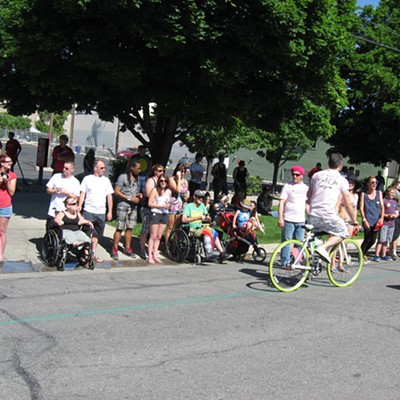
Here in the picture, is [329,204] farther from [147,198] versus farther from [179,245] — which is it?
[147,198]

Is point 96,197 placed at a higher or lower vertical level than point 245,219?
higher

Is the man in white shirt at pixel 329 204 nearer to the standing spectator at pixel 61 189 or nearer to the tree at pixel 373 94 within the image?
the standing spectator at pixel 61 189

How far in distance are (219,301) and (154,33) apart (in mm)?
6039

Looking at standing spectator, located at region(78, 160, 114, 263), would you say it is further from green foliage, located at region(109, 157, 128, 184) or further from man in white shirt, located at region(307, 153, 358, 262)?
green foliage, located at region(109, 157, 128, 184)

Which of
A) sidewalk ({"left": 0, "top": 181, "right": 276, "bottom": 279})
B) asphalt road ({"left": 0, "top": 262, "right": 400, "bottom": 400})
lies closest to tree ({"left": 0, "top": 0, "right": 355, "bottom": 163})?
sidewalk ({"left": 0, "top": 181, "right": 276, "bottom": 279})

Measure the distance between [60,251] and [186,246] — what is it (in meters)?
2.50

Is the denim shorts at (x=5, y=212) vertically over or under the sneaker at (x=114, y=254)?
over

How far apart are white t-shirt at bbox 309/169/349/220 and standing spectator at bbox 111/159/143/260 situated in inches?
140

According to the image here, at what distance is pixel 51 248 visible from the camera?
9219mm

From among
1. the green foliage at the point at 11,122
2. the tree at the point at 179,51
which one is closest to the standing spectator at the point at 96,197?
the tree at the point at 179,51

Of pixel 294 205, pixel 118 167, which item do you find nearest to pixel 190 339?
pixel 294 205

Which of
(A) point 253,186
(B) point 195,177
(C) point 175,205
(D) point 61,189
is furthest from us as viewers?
(A) point 253,186

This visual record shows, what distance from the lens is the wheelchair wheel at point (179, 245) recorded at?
10.5 m

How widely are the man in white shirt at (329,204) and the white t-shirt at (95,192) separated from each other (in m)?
3.60
